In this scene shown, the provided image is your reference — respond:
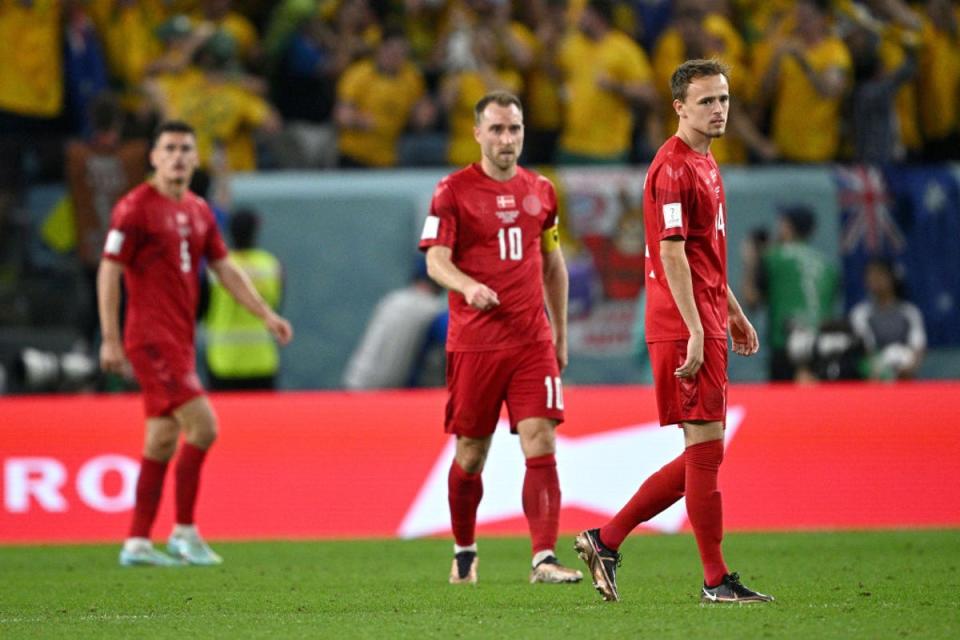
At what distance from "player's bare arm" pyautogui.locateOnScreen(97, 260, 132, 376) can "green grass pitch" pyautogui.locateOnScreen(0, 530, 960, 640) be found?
3.71 feet

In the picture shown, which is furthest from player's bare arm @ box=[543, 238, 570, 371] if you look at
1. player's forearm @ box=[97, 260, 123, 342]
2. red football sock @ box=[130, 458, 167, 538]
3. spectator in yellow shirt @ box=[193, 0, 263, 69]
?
spectator in yellow shirt @ box=[193, 0, 263, 69]

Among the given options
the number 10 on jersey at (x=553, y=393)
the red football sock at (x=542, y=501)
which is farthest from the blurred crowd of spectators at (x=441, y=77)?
the red football sock at (x=542, y=501)

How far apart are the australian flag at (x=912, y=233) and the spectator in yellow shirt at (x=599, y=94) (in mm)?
1943

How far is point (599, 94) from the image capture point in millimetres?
14844

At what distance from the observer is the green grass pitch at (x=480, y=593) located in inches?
234

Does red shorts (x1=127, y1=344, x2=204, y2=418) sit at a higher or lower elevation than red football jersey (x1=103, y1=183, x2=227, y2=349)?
lower

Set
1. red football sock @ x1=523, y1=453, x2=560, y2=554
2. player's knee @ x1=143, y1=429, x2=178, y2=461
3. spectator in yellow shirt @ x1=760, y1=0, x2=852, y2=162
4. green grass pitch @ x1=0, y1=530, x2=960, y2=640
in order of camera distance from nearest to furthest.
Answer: green grass pitch @ x1=0, y1=530, x2=960, y2=640 < red football sock @ x1=523, y1=453, x2=560, y2=554 < player's knee @ x1=143, y1=429, x2=178, y2=461 < spectator in yellow shirt @ x1=760, y1=0, x2=852, y2=162

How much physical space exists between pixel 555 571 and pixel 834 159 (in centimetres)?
877

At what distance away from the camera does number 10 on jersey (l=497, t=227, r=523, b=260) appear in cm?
781

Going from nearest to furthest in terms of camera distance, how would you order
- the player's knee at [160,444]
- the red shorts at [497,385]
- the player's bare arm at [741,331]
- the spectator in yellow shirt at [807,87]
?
1. the player's bare arm at [741,331]
2. the red shorts at [497,385]
3. the player's knee at [160,444]
4. the spectator in yellow shirt at [807,87]

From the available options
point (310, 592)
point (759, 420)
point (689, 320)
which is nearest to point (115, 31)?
point (759, 420)

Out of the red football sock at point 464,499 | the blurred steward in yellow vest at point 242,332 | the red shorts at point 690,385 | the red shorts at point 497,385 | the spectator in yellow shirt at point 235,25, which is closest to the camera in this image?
the red shorts at point 690,385

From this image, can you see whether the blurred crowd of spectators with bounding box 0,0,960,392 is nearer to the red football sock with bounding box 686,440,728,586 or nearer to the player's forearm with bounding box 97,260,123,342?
the player's forearm with bounding box 97,260,123,342

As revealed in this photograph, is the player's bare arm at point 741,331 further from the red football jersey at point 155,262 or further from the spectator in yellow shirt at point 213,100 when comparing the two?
the spectator in yellow shirt at point 213,100
